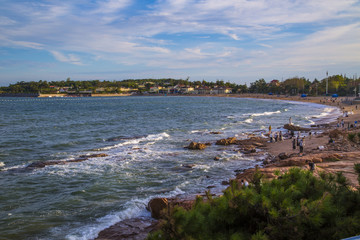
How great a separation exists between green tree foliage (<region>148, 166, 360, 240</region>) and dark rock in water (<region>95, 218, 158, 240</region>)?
15.7 ft

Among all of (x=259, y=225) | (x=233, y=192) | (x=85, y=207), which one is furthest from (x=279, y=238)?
(x=85, y=207)

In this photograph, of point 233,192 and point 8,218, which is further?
point 8,218

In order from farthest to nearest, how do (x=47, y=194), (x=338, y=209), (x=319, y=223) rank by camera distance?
1. (x=47, y=194)
2. (x=338, y=209)
3. (x=319, y=223)

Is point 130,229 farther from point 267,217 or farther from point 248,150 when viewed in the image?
point 248,150

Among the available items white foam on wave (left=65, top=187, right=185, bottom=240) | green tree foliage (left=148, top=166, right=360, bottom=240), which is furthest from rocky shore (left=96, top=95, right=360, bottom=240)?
green tree foliage (left=148, top=166, right=360, bottom=240)

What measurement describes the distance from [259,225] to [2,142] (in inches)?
1196

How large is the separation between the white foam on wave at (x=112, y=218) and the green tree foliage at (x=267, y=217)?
19.8ft

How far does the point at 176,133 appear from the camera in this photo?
115ft

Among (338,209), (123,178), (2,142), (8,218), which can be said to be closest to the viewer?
(338,209)

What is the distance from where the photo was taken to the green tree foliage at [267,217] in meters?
4.54

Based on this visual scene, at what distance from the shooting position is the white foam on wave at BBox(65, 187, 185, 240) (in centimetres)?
989

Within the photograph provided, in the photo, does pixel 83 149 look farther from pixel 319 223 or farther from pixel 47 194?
pixel 319 223

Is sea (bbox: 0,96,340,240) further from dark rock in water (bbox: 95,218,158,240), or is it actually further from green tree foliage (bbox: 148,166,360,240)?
green tree foliage (bbox: 148,166,360,240)

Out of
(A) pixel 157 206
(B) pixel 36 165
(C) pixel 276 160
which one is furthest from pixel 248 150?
(B) pixel 36 165
